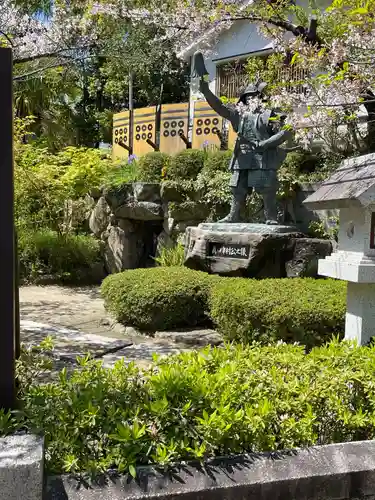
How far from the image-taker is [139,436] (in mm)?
2018

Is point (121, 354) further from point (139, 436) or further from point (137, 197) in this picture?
point (137, 197)

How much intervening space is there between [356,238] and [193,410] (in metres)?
2.27

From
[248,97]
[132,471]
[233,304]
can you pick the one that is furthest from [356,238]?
[248,97]

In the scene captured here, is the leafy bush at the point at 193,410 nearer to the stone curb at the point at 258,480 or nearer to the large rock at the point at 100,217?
the stone curb at the point at 258,480

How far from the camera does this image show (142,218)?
12.1 m

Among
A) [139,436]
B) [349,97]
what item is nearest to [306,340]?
[349,97]

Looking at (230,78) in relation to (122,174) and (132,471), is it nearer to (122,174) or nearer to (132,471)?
(122,174)

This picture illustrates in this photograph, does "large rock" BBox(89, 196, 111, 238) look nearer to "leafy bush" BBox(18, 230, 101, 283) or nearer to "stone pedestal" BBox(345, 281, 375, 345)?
"leafy bush" BBox(18, 230, 101, 283)

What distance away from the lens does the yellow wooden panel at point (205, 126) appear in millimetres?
13203

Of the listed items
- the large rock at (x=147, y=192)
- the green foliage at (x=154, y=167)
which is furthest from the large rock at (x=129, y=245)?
the green foliage at (x=154, y=167)

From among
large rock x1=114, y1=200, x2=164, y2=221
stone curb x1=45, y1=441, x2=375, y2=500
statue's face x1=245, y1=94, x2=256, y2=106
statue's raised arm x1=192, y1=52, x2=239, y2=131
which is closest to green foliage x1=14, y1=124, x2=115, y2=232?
large rock x1=114, y1=200, x2=164, y2=221

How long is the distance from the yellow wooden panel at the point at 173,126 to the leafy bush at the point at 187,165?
2123mm

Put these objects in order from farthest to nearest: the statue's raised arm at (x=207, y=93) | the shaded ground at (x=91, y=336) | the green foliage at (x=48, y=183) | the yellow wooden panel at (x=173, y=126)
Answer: the yellow wooden panel at (x=173, y=126) → the green foliage at (x=48, y=183) → the statue's raised arm at (x=207, y=93) → the shaded ground at (x=91, y=336)

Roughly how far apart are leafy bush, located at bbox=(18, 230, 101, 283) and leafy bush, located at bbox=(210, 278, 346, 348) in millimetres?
6481
